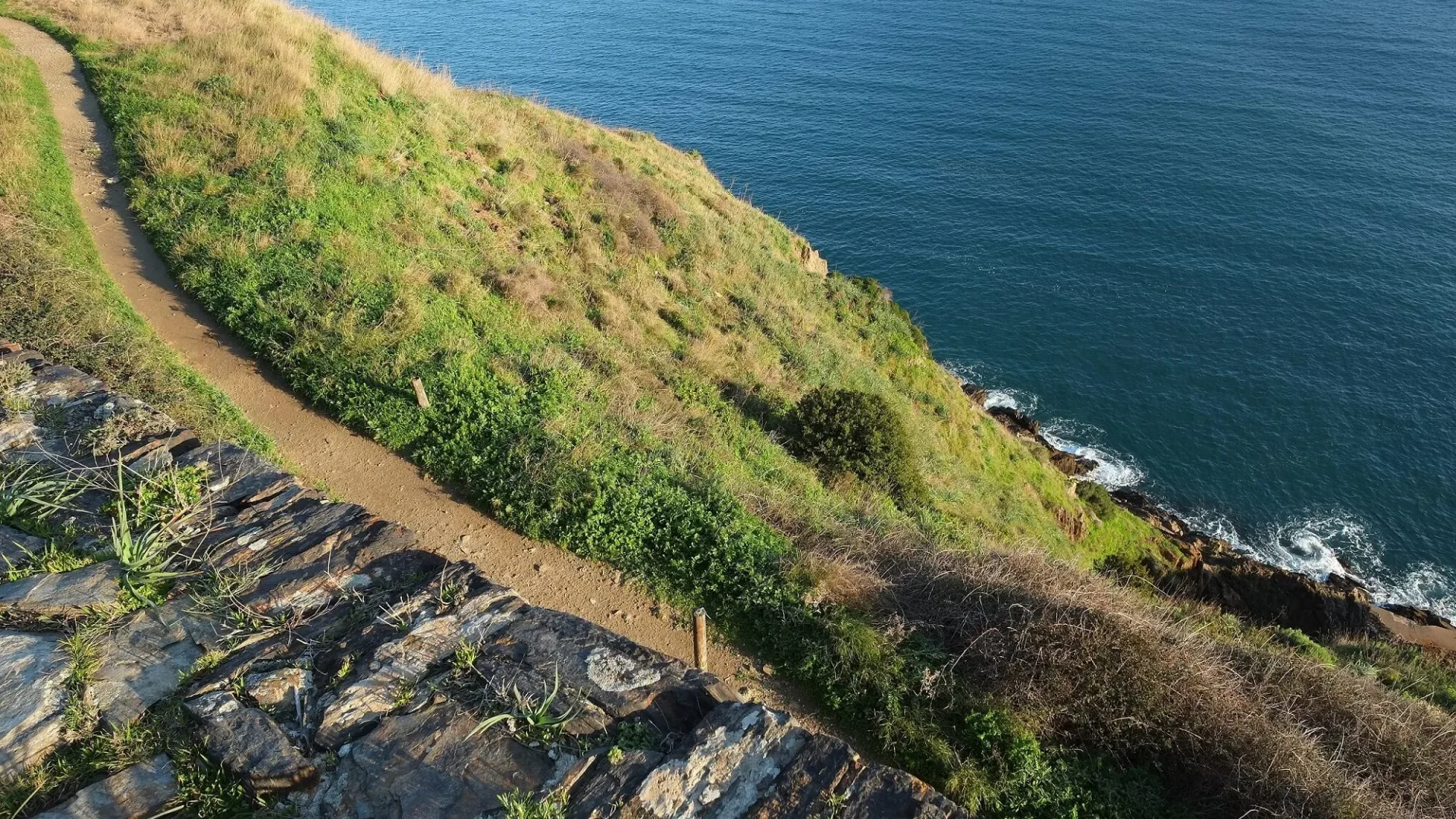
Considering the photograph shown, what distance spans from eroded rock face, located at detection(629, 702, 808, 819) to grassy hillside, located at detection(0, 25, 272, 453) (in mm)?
9255

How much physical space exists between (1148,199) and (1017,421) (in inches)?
977

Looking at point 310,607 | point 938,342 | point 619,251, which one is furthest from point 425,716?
point 938,342

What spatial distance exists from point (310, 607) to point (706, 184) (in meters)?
31.8

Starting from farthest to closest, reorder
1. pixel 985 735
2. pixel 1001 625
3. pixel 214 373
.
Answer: pixel 214 373 → pixel 1001 625 → pixel 985 735

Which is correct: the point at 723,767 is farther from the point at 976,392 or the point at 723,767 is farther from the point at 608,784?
the point at 976,392

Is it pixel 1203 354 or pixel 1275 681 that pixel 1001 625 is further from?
pixel 1203 354

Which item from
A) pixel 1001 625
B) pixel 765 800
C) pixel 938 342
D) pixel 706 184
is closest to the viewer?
pixel 765 800

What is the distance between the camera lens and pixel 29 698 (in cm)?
607

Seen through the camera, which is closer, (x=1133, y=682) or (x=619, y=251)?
(x=1133, y=682)

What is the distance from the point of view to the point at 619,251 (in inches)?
975

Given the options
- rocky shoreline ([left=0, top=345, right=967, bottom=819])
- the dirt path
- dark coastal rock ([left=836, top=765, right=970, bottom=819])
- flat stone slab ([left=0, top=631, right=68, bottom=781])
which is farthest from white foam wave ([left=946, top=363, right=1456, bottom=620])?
flat stone slab ([left=0, top=631, right=68, bottom=781])

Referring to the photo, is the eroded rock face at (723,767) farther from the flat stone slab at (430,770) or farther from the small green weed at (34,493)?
the small green weed at (34,493)

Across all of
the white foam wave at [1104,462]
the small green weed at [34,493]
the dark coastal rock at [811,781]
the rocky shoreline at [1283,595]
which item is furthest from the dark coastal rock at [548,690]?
the white foam wave at [1104,462]

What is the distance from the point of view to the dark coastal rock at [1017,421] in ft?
116
